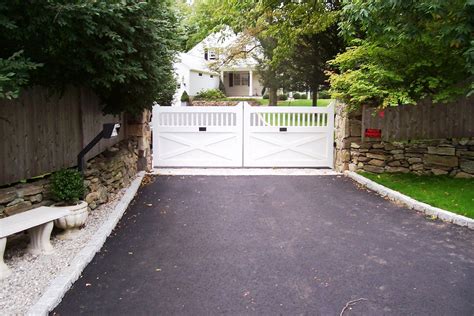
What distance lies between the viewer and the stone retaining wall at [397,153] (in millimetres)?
7414

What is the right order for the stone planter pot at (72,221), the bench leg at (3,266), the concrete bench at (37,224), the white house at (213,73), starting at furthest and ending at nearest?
1. the white house at (213,73)
2. the stone planter pot at (72,221)
3. the concrete bench at (37,224)
4. the bench leg at (3,266)

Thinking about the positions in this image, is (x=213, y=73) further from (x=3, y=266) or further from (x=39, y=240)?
(x=3, y=266)

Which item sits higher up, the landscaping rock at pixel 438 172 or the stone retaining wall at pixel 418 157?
the stone retaining wall at pixel 418 157

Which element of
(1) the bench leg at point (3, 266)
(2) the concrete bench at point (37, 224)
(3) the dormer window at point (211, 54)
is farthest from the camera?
(3) the dormer window at point (211, 54)

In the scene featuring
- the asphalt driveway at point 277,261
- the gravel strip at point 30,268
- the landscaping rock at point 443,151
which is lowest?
the asphalt driveway at point 277,261

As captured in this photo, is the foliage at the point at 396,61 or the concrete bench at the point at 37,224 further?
the foliage at the point at 396,61

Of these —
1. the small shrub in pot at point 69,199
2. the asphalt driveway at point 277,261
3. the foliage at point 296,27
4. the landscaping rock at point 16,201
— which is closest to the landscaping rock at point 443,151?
the asphalt driveway at point 277,261

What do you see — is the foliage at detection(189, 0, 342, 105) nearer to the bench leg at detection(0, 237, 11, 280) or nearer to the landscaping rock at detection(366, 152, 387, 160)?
the landscaping rock at detection(366, 152, 387, 160)

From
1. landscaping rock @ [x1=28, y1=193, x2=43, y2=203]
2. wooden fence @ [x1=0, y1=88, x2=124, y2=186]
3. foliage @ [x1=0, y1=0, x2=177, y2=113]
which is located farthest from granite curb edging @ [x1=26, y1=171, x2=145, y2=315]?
foliage @ [x1=0, y1=0, x2=177, y2=113]

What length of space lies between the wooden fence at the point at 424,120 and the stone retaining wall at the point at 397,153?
16 centimetres

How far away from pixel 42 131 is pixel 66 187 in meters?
0.75

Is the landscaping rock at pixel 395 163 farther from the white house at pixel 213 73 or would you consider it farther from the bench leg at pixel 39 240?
the white house at pixel 213 73

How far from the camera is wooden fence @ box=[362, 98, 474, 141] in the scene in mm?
7523

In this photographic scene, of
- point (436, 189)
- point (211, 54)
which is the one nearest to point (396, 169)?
point (436, 189)
